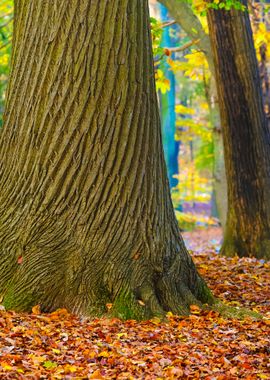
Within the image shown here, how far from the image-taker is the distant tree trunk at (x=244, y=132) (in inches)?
378

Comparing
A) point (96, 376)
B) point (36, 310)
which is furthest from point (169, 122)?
point (96, 376)

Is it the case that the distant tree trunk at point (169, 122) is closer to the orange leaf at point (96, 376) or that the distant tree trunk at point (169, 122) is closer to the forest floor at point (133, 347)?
the forest floor at point (133, 347)

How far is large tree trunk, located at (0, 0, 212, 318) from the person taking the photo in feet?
18.2

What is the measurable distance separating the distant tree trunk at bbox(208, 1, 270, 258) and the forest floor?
363 cm

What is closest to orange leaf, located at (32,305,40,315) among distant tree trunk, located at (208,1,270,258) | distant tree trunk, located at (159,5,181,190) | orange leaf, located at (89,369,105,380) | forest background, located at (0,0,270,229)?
orange leaf, located at (89,369,105,380)

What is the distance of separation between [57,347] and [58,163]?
1.74 meters

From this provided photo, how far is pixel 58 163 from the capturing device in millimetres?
5734

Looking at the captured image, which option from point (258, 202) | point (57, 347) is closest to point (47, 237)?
point (57, 347)

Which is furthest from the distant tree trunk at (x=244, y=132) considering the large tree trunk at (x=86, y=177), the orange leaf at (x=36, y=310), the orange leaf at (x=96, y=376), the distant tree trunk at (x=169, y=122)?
the distant tree trunk at (x=169, y=122)

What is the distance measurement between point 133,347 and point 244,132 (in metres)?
5.44

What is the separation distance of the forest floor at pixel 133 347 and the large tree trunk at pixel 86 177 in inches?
10.6

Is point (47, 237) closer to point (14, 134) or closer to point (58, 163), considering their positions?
point (58, 163)

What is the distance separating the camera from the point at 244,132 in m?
9.59

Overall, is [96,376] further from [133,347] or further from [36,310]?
[36,310]
